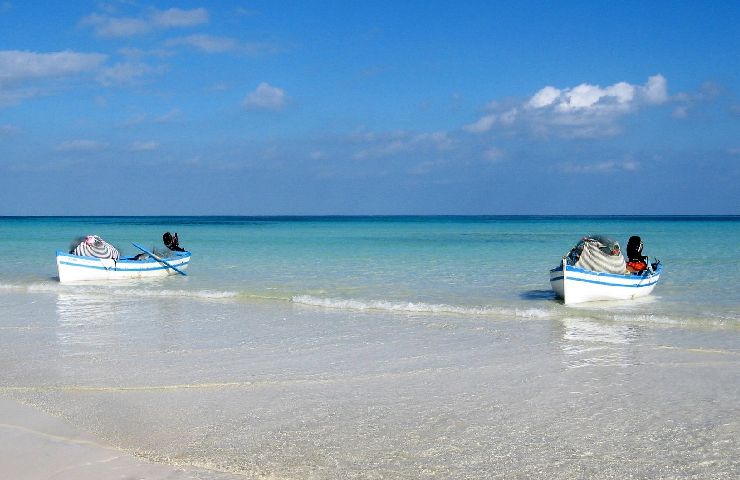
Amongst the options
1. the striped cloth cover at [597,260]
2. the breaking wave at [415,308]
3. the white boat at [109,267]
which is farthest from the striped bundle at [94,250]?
the striped cloth cover at [597,260]

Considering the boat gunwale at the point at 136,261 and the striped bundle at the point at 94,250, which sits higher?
the striped bundle at the point at 94,250

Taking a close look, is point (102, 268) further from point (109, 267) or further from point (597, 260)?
point (597, 260)

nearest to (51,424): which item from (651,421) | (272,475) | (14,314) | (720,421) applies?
(272,475)

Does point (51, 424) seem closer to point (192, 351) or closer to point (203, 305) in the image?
point (192, 351)

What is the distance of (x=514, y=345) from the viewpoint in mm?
10805

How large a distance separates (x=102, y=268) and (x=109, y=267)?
0.21 m

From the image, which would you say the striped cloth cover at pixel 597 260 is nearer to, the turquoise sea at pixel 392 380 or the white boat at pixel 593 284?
the white boat at pixel 593 284

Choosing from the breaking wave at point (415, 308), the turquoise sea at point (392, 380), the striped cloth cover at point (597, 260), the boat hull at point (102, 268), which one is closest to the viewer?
the turquoise sea at point (392, 380)

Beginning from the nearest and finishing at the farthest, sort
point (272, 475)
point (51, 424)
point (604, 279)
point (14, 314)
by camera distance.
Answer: point (272, 475) → point (51, 424) → point (14, 314) → point (604, 279)

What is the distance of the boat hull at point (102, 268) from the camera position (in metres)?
20.9

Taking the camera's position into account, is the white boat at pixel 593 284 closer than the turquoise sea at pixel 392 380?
No

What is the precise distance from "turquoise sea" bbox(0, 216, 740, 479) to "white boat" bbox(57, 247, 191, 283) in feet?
11.0

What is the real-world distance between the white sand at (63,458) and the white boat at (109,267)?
15.4m

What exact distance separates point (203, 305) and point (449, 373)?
8.54 m
